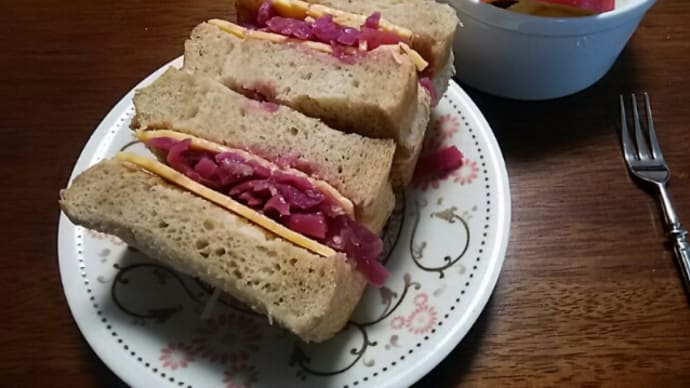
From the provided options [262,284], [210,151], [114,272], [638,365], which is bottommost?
[638,365]

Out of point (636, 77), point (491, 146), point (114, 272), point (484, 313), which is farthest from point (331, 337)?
point (636, 77)

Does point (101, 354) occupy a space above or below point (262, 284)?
below

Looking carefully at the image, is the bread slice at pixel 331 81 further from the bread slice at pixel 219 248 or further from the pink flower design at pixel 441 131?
the bread slice at pixel 219 248

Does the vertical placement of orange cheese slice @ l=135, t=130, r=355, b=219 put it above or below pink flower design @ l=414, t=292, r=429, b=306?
above

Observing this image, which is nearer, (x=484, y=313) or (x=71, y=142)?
(x=484, y=313)

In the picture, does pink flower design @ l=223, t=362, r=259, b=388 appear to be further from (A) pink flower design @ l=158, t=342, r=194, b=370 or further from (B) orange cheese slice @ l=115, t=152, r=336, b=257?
(B) orange cheese slice @ l=115, t=152, r=336, b=257

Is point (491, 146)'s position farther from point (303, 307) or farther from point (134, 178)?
point (134, 178)

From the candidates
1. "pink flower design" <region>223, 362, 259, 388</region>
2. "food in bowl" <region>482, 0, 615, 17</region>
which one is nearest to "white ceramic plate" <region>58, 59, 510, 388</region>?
"pink flower design" <region>223, 362, 259, 388</region>
